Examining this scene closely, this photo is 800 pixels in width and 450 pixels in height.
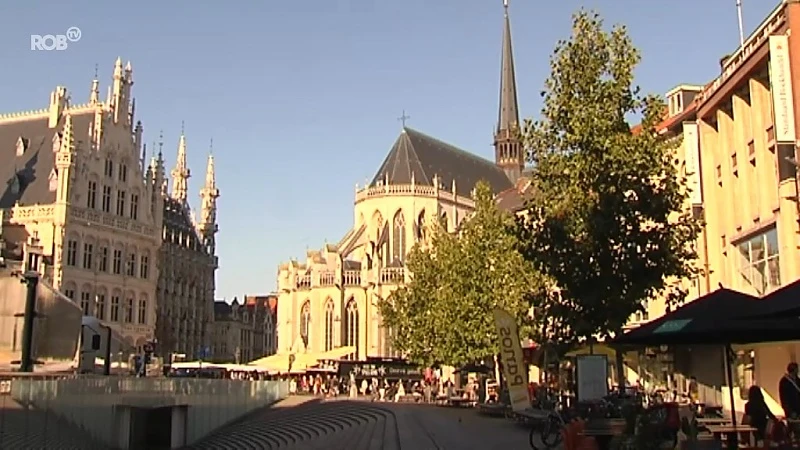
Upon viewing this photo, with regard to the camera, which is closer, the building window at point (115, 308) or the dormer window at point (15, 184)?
the dormer window at point (15, 184)

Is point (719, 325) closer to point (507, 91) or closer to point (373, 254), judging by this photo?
point (373, 254)

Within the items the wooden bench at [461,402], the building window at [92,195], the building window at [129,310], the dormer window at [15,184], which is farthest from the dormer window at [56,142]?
the wooden bench at [461,402]

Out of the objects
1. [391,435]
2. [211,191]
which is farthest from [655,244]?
[211,191]

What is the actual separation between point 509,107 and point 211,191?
42.1 metres

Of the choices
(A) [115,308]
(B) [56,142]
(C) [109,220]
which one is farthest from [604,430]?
(B) [56,142]

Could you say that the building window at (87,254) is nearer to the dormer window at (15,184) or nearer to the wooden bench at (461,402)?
the dormer window at (15,184)

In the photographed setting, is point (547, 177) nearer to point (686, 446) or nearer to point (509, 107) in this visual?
point (686, 446)

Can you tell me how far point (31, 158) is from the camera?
66.8 m

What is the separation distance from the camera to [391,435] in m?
25.4

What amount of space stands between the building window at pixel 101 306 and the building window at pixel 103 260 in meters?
2.09

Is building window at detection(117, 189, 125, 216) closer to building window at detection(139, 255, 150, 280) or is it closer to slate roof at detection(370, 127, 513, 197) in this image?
building window at detection(139, 255, 150, 280)

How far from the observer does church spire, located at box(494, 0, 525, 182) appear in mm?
113438

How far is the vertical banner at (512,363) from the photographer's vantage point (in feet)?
81.0

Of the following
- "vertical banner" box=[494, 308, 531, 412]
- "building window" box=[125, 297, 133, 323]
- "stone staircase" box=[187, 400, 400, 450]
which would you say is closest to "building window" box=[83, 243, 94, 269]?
"building window" box=[125, 297, 133, 323]
